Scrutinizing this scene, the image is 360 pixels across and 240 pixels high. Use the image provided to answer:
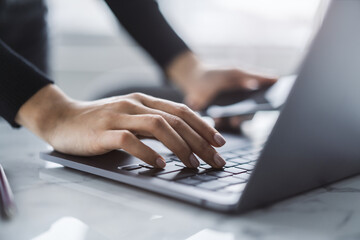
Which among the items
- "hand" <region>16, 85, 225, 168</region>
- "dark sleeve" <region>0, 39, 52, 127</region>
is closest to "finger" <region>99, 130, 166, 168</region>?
"hand" <region>16, 85, 225, 168</region>

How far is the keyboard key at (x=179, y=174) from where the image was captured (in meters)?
0.48

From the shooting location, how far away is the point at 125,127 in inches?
23.3

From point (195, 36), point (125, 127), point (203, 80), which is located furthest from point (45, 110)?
point (195, 36)

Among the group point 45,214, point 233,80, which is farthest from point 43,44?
point 45,214

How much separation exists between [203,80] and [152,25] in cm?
29

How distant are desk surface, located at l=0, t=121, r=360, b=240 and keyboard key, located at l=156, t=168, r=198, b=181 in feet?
0.08

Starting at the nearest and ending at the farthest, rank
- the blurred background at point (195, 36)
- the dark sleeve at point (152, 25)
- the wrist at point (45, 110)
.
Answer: the wrist at point (45, 110) < the dark sleeve at point (152, 25) < the blurred background at point (195, 36)

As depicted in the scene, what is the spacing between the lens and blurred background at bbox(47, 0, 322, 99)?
10.2 feet

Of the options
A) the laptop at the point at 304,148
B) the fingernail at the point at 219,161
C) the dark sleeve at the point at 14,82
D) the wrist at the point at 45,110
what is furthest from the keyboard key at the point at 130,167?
the dark sleeve at the point at 14,82

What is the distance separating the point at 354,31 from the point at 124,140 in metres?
0.32

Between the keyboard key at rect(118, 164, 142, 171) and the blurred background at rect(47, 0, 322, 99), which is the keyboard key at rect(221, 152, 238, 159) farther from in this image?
the blurred background at rect(47, 0, 322, 99)

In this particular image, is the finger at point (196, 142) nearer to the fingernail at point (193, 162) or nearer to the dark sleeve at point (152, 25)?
the fingernail at point (193, 162)

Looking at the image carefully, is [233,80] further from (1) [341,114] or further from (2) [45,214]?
(2) [45,214]

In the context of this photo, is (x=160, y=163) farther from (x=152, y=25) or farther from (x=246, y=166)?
(x=152, y=25)
